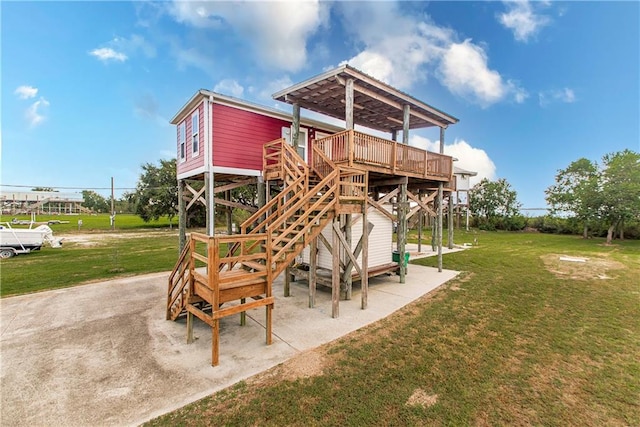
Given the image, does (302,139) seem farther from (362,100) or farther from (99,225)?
(99,225)

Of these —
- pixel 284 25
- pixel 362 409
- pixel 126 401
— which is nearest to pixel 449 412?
pixel 362 409

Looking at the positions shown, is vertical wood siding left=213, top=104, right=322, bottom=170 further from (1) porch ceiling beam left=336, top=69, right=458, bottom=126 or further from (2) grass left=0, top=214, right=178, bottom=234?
(2) grass left=0, top=214, right=178, bottom=234

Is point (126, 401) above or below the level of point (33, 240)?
below

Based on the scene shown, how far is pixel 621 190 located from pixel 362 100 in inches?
756

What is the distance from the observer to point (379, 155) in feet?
26.2

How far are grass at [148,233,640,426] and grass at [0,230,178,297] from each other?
8.63 metres

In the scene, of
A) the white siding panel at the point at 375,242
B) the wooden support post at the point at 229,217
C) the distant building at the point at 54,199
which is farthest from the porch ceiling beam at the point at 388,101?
the distant building at the point at 54,199

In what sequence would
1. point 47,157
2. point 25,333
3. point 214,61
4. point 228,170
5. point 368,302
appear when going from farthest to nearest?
point 47,157 < point 214,61 < point 228,170 < point 368,302 < point 25,333

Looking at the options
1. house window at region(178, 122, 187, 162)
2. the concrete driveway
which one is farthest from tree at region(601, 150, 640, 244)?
house window at region(178, 122, 187, 162)

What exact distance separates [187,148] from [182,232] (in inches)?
128

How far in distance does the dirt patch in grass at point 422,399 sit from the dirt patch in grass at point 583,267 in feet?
30.8

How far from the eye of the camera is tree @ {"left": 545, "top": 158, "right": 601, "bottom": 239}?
18.2m

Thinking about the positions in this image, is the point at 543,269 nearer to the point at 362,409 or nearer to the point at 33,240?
the point at 362,409

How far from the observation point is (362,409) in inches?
122
